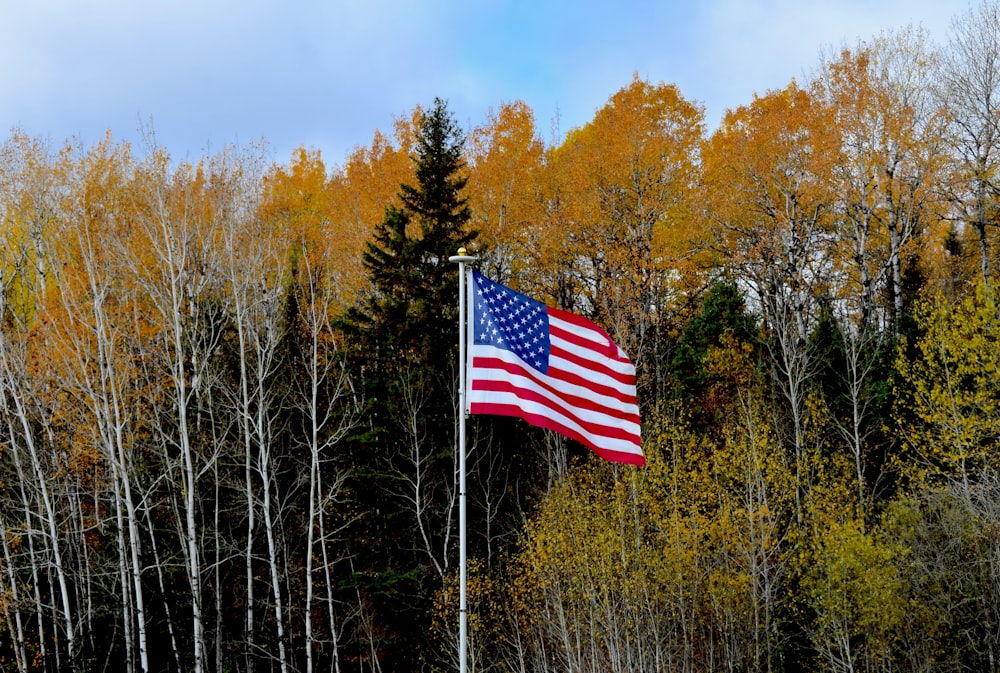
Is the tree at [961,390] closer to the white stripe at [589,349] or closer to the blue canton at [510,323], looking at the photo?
the white stripe at [589,349]

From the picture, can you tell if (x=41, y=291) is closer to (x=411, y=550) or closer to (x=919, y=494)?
(x=411, y=550)

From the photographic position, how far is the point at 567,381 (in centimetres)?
1028

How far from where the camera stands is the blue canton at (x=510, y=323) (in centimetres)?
995

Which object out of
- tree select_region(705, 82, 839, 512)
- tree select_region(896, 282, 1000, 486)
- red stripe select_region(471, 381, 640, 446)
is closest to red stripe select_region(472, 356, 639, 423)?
red stripe select_region(471, 381, 640, 446)

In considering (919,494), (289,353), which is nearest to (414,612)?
(289,353)

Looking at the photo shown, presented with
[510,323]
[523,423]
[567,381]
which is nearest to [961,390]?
[523,423]

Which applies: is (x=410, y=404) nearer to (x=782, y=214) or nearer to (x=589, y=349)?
(x=782, y=214)

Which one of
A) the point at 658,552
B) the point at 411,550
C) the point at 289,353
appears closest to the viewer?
the point at 658,552

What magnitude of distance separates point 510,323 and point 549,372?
0.73 metres

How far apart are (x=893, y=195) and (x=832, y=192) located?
2.64m

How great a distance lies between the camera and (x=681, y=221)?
91.8ft

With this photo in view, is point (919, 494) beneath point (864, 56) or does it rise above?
beneath

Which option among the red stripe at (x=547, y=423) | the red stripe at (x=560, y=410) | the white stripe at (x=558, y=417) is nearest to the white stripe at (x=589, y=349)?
the red stripe at (x=560, y=410)

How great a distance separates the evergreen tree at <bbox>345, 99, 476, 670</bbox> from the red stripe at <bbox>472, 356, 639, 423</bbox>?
40.8 feet
